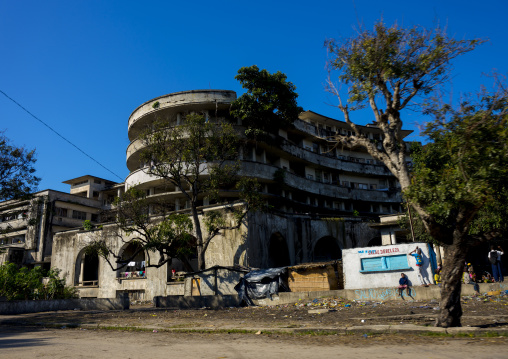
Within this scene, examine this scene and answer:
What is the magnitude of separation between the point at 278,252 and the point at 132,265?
11095mm

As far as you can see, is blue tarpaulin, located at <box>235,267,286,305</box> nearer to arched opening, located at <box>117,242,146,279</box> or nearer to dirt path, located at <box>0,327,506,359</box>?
dirt path, located at <box>0,327,506,359</box>

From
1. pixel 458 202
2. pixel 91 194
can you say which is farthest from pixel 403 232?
pixel 91 194

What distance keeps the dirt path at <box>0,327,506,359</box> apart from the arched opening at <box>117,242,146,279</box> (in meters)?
18.4

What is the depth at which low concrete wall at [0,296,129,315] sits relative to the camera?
19430 millimetres

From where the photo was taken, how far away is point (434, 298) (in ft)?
49.3

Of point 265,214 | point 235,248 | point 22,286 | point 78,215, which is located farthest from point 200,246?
point 78,215

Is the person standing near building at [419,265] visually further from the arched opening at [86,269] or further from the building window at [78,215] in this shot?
the building window at [78,215]

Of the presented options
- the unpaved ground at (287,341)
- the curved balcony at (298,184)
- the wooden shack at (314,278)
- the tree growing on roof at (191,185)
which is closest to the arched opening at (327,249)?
the curved balcony at (298,184)

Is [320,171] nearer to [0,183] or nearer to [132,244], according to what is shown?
[132,244]

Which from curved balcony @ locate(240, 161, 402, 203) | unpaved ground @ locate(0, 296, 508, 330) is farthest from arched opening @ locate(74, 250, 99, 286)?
unpaved ground @ locate(0, 296, 508, 330)

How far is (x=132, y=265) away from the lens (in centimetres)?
2827

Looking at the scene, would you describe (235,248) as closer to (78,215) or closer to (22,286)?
(22,286)

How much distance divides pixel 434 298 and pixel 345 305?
3580mm

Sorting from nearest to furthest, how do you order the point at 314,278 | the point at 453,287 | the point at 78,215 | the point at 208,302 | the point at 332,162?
the point at 453,287 < the point at 208,302 < the point at 314,278 < the point at 332,162 < the point at 78,215
